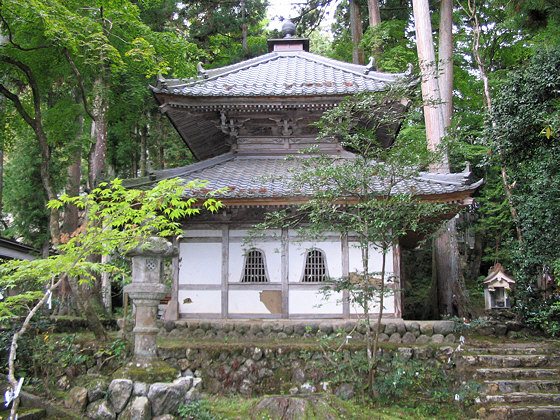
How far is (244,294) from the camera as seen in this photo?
10.4 metres

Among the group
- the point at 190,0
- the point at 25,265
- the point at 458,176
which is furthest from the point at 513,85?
the point at 190,0

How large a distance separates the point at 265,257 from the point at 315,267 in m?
1.18

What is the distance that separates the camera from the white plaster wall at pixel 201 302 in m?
10.4

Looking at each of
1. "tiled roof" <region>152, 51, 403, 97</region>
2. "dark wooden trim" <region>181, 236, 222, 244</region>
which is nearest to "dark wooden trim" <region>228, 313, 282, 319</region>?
"dark wooden trim" <region>181, 236, 222, 244</region>

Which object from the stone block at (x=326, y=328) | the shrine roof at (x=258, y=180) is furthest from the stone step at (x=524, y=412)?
the shrine roof at (x=258, y=180)

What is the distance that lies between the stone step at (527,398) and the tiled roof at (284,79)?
22.3 feet

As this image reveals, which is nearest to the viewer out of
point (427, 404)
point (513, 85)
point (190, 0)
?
point (427, 404)

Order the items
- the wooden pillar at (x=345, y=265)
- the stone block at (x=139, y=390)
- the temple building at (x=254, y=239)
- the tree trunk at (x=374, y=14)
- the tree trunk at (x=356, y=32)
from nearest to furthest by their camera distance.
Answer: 1. the stone block at (x=139, y=390)
2. the temple building at (x=254, y=239)
3. the wooden pillar at (x=345, y=265)
4. the tree trunk at (x=374, y=14)
5. the tree trunk at (x=356, y=32)

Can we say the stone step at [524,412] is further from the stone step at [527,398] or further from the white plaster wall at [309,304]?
the white plaster wall at [309,304]

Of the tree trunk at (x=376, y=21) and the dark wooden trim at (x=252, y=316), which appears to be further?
the tree trunk at (x=376, y=21)

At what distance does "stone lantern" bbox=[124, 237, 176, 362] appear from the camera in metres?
6.52

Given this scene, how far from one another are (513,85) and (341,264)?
17.9ft

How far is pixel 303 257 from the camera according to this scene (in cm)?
1055

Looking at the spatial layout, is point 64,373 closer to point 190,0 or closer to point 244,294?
point 244,294
